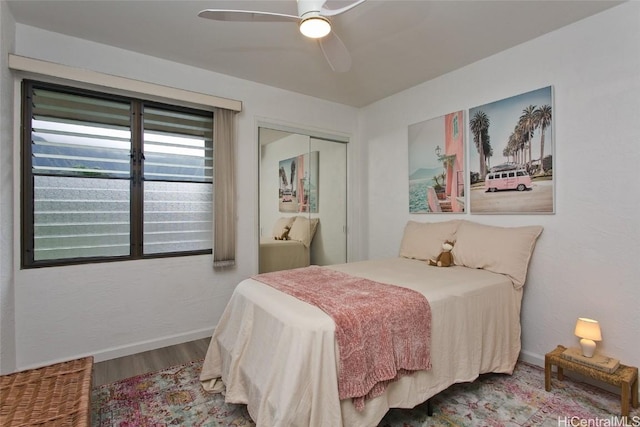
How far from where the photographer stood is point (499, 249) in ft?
7.84

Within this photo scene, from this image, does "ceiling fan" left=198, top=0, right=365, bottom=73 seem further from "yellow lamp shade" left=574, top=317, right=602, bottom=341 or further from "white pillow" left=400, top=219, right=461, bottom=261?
"yellow lamp shade" left=574, top=317, right=602, bottom=341

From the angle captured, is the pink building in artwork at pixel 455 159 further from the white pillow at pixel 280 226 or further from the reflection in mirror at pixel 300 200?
the white pillow at pixel 280 226

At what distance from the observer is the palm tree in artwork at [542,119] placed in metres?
2.36

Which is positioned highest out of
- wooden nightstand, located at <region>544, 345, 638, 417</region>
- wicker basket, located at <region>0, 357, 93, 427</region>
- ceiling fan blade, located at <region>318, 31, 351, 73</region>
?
ceiling fan blade, located at <region>318, 31, 351, 73</region>

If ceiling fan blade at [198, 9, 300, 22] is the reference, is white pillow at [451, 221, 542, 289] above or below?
below

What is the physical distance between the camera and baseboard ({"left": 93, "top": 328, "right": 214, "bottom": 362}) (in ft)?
8.41

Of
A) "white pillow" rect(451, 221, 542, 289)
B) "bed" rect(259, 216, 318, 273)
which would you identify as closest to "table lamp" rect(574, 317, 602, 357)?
"white pillow" rect(451, 221, 542, 289)

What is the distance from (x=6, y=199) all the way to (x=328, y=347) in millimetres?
2366

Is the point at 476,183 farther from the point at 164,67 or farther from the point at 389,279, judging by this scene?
the point at 164,67

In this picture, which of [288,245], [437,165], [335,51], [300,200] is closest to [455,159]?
[437,165]

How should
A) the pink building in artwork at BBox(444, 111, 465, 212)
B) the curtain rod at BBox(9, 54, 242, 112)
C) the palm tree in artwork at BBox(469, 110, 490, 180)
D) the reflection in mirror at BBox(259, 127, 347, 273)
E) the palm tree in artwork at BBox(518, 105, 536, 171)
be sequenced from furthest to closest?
the reflection in mirror at BBox(259, 127, 347, 273), the pink building in artwork at BBox(444, 111, 465, 212), the palm tree in artwork at BBox(469, 110, 490, 180), the palm tree in artwork at BBox(518, 105, 536, 171), the curtain rod at BBox(9, 54, 242, 112)

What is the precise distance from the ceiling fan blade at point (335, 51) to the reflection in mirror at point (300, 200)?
141 centimetres

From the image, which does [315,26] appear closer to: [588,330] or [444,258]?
[444,258]

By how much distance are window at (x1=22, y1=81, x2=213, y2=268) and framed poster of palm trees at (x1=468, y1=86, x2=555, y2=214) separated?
2.54m
